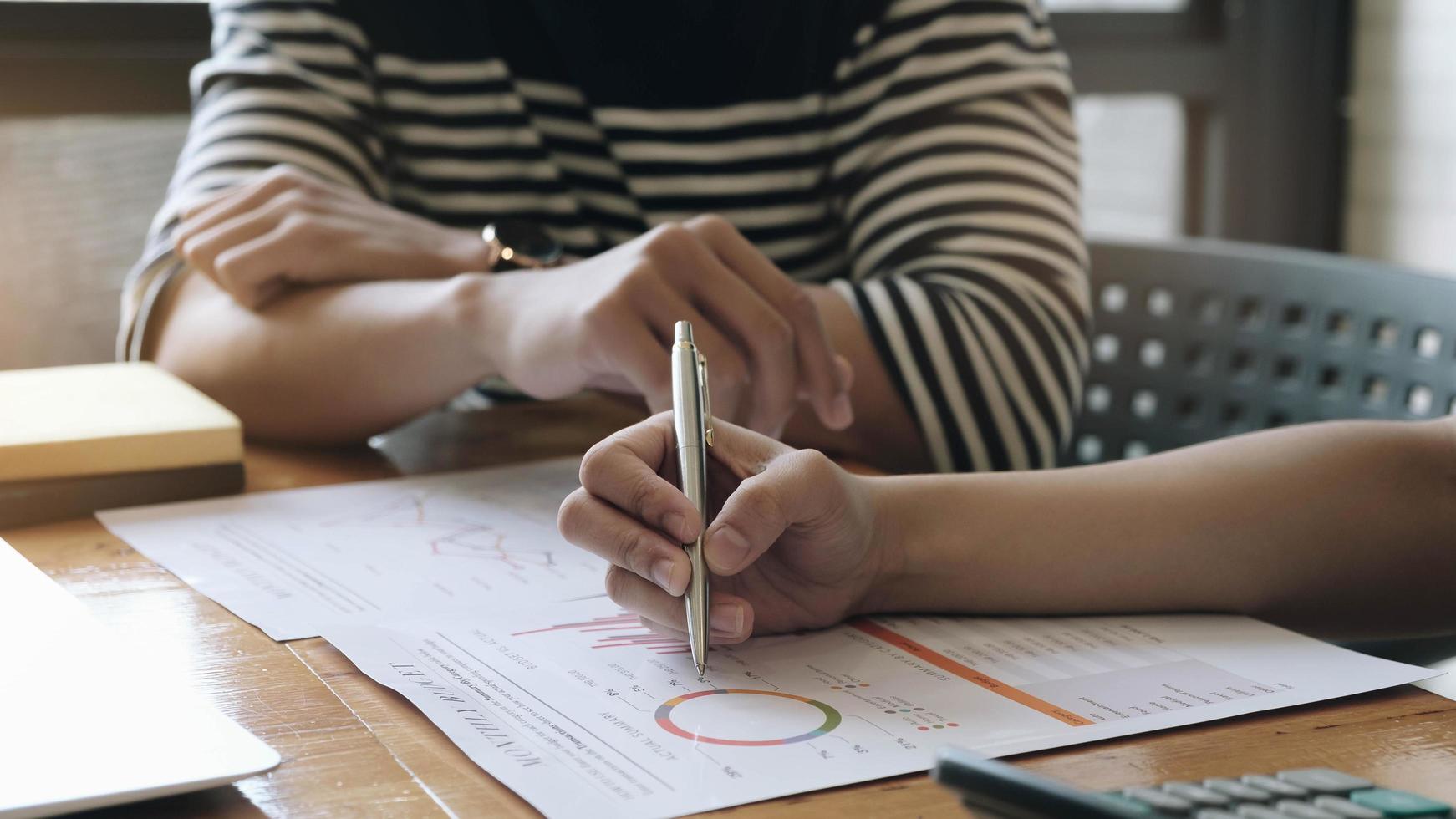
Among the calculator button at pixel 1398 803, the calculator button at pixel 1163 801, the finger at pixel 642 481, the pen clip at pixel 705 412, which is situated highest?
the pen clip at pixel 705 412

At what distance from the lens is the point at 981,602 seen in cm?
54

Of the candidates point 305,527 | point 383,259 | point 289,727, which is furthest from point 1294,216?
point 289,727

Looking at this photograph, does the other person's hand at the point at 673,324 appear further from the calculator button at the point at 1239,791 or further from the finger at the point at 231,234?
the calculator button at the point at 1239,791

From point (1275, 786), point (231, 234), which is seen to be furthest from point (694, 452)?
point (231, 234)

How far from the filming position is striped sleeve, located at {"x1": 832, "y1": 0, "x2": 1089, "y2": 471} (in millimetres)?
847

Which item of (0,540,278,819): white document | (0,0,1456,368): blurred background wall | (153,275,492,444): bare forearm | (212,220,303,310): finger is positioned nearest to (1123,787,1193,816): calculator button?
(0,540,278,819): white document

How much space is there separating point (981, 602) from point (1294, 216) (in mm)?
1632

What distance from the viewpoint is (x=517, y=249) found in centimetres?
85

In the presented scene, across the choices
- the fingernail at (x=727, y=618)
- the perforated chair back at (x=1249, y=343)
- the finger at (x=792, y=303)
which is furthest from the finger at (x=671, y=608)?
the perforated chair back at (x=1249, y=343)

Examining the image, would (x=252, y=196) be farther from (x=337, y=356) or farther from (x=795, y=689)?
(x=795, y=689)

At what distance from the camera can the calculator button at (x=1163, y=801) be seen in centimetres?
32

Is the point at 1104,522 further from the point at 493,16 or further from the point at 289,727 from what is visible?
the point at 493,16

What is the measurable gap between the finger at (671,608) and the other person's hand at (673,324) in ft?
0.65

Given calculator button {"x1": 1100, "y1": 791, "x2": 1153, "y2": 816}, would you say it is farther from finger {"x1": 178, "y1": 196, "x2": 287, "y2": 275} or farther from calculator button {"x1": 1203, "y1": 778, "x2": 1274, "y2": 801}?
finger {"x1": 178, "y1": 196, "x2": 287, "y2": 275}
